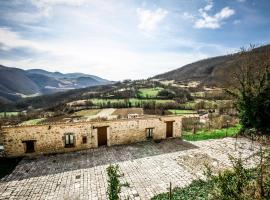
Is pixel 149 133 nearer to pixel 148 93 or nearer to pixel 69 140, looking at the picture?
pixel 69 140

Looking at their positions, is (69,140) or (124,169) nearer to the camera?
(124,169)

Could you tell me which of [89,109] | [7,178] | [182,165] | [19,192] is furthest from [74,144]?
[89,109]

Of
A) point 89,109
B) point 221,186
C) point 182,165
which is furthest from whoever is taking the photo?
point 89,109

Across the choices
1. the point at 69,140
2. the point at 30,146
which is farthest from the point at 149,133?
the point at 30,146

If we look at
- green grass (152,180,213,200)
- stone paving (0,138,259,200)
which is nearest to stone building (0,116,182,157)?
stone paving (0,138,259,200)

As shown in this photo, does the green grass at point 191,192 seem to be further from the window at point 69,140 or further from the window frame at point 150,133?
the window at point 69,140

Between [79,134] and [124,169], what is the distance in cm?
639

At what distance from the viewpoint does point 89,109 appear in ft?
125

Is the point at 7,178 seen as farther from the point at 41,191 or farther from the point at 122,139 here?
the point at 122,139

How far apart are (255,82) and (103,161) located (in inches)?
718

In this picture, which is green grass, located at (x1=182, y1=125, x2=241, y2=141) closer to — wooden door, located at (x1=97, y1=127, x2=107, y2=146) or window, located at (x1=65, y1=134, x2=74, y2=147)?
wooden door, located at (x1=97, y1=127, x2=107, y2=146)

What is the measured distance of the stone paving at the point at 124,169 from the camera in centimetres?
1205

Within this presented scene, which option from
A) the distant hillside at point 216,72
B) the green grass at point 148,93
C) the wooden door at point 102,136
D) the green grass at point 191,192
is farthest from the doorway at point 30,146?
the green grass at point 148,93

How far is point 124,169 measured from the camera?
1495 centimetres
